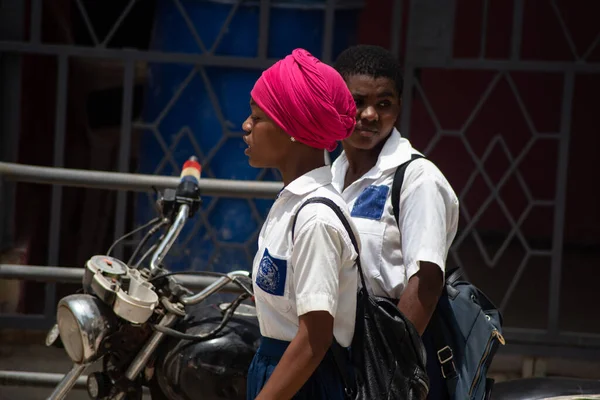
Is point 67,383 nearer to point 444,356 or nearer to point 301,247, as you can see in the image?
point 301,247

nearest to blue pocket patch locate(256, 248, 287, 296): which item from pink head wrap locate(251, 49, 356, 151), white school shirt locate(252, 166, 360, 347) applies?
white school shirt locate(252, 166, 360, 347)

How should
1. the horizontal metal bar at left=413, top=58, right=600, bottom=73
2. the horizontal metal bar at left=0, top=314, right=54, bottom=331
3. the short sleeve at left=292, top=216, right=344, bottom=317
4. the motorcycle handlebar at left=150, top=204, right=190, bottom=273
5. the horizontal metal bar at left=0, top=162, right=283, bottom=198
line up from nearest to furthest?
the short sleeve at left=292, top=216, right=344, bottom=317
the motorcycle handlebar at left=150, top=204, right=190, bottom=273
the horizontal metal bar at left=0, top=162, right=283, bottom=198
the horizontal metal bar at left=413, top=58, right=600, bottom=73
the horizontal metal bar at left=0, top=314, right=54, bottom=331

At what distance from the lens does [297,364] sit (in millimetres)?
1958

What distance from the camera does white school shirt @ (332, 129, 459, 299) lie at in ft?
7.41

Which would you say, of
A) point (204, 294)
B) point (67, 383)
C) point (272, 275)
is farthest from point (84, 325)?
point (272, 275)

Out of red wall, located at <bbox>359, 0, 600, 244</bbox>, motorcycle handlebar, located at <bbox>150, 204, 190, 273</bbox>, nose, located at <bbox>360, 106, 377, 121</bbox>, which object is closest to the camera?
nose, located at <bbox>360, 106, 377, 121</bbox>

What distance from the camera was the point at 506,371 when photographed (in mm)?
4523

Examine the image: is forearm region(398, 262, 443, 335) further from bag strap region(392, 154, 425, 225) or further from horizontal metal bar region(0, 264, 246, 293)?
horizontal metal bar region(0, 264, 246, 293)

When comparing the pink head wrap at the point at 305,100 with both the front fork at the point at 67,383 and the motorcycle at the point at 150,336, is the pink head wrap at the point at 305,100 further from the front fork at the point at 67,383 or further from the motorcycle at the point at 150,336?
the front fork at the point at 67,383

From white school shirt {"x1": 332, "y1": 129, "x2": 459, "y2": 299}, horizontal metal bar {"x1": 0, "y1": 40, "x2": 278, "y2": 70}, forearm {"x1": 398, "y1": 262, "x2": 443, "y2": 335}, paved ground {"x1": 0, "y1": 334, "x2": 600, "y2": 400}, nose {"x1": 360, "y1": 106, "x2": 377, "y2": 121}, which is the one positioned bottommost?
paved ground {"x1": 0, "y1": 334, "x2": 600, "y2": 400}

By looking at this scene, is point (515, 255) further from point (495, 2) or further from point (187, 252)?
point (187, 252)

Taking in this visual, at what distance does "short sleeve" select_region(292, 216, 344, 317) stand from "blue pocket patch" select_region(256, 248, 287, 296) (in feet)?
0.14

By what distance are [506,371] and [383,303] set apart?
103 inches

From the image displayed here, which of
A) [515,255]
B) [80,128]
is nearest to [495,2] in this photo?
[515,255]
